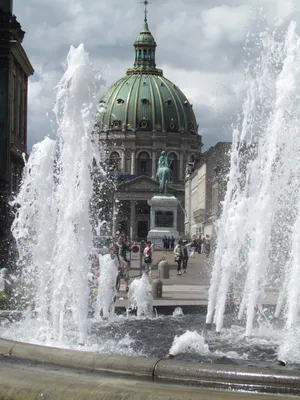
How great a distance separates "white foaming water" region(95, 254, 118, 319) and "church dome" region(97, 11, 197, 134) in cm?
11584

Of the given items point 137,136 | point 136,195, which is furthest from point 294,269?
point 137,136

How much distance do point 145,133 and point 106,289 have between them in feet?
400

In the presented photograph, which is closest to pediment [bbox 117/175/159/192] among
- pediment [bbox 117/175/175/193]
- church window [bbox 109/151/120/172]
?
pediment [bbox 117/175/175/193]

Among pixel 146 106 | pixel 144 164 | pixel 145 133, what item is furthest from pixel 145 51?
pixel 144 164

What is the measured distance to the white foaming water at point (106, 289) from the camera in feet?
41.2

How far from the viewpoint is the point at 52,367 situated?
570cm

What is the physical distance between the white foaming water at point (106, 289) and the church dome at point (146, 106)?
380 ft

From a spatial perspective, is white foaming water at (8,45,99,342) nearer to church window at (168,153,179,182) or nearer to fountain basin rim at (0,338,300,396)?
fountain basin rim at (0,338,300,396)

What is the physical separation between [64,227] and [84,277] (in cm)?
76

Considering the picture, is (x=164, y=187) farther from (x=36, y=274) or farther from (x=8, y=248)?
(x=36, y=274)

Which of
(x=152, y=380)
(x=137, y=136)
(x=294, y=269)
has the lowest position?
(x=152, y=380)

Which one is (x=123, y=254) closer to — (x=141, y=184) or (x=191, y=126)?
(x=141, y=184)

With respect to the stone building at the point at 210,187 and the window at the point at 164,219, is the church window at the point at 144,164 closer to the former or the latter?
the stone building at the point at 210,187

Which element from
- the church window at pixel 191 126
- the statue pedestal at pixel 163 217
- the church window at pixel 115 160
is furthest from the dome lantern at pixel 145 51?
the statue pedestal at pixel 163 217
